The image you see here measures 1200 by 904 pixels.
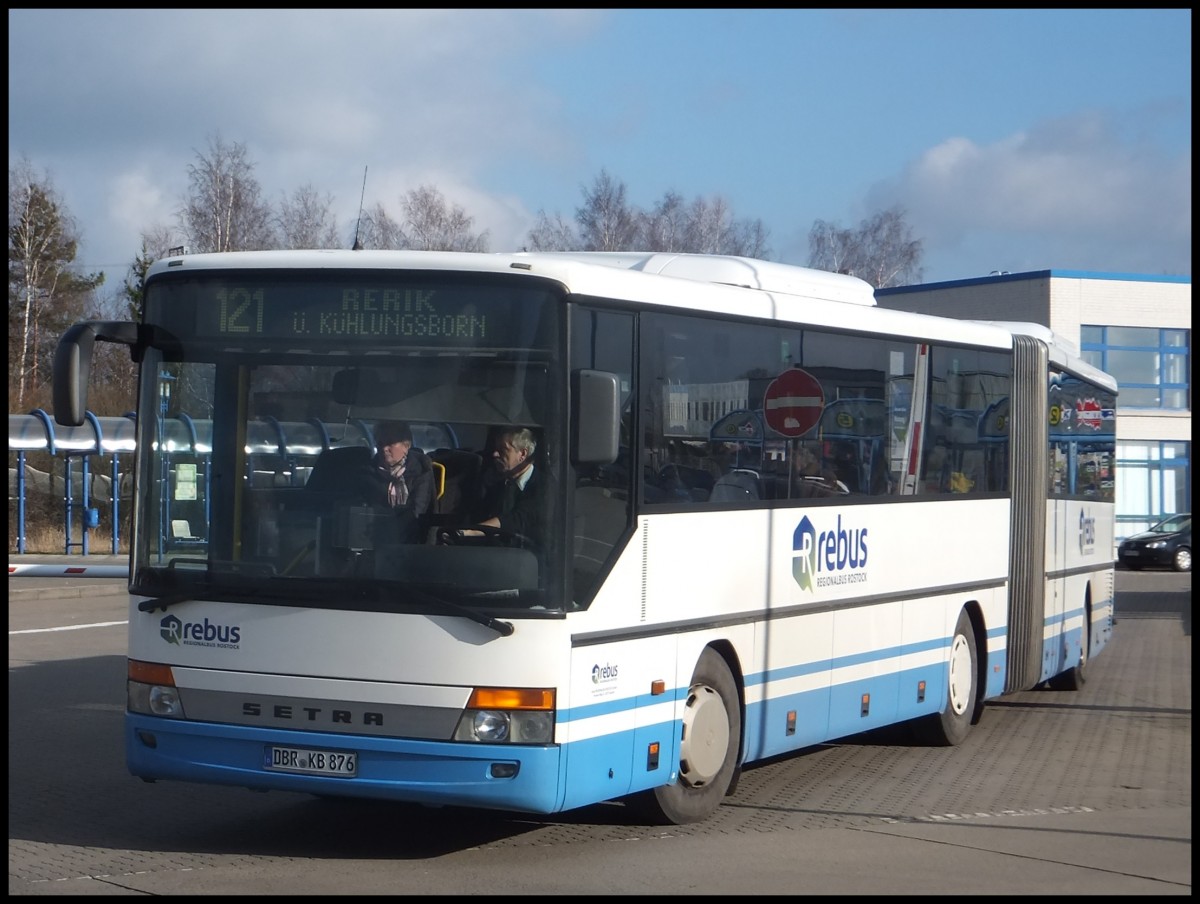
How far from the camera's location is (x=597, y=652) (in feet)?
25.7

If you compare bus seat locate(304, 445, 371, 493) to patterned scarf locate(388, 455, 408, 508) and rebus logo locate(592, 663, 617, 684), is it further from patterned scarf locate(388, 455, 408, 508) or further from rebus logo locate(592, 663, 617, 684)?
rebus logo locate(592, 663, 617, 684)

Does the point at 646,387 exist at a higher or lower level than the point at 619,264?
lower

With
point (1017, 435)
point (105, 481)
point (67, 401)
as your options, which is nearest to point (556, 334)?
point (67, 401)

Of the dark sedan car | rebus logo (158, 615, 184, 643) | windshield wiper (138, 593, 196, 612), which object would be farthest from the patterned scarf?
the dark sedan car

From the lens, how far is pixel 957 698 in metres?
12.5

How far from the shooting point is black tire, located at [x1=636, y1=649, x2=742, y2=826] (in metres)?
8.66

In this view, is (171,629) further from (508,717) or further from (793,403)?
(793,403)

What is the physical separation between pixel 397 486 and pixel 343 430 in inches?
15.3

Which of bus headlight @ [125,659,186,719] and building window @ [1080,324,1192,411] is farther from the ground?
building window @ [1080,324,1192,411]

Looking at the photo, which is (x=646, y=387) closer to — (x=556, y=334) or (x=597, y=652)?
(x=556, y=334)

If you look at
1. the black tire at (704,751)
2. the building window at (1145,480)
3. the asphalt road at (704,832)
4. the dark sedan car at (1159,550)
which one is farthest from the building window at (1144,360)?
the black tire at (704,751)

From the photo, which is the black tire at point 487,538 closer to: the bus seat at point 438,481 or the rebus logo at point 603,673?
the bus seat at point 438,481

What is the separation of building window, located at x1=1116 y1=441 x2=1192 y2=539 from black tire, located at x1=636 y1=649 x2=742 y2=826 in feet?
138

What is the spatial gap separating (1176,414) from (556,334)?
1777 inches
